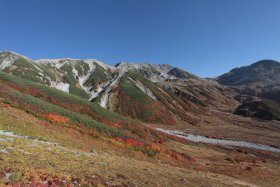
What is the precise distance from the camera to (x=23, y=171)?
17.2 meters

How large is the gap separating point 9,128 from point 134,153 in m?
17.9

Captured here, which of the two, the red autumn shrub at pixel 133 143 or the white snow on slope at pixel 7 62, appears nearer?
the red autumn shrub at pixel 133 143

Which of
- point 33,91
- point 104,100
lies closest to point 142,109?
point 104,100

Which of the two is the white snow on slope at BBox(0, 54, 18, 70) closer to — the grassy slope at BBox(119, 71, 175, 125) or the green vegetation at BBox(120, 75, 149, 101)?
the green vegetation at BBox(120, 75, 149, 101)

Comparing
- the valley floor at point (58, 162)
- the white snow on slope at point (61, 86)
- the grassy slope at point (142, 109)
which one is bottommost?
the valley floor at point (58, 162)

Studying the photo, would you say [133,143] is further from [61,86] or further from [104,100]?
[61,86]

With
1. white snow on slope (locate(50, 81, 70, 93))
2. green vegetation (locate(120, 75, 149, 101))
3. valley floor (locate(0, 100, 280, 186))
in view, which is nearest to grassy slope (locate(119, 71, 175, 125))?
green vegetation (locate(120, 75, 149, 101))

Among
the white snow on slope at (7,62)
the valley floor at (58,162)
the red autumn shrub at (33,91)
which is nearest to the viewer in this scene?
the valley floor at (58,162)

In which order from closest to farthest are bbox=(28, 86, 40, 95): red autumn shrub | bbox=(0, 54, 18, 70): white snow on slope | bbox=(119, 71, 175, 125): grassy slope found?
bbox=(28, 86, 40, 95): red autumn shrub → bbox=(119, 71, 175, 125): grassy slope → bbox=(0, 54, 18, 70): white snow on slope

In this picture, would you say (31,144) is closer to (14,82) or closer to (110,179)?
(110,179)

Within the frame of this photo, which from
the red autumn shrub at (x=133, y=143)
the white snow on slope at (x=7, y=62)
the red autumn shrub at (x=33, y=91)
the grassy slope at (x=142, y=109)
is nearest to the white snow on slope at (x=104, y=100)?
the grassy slope at (x=142, y=109)

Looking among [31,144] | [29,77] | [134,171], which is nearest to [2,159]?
[31,144]

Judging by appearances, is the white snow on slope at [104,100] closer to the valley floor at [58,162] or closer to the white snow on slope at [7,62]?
the white snow on slope at [7,62]

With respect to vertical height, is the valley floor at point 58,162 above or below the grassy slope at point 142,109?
below
